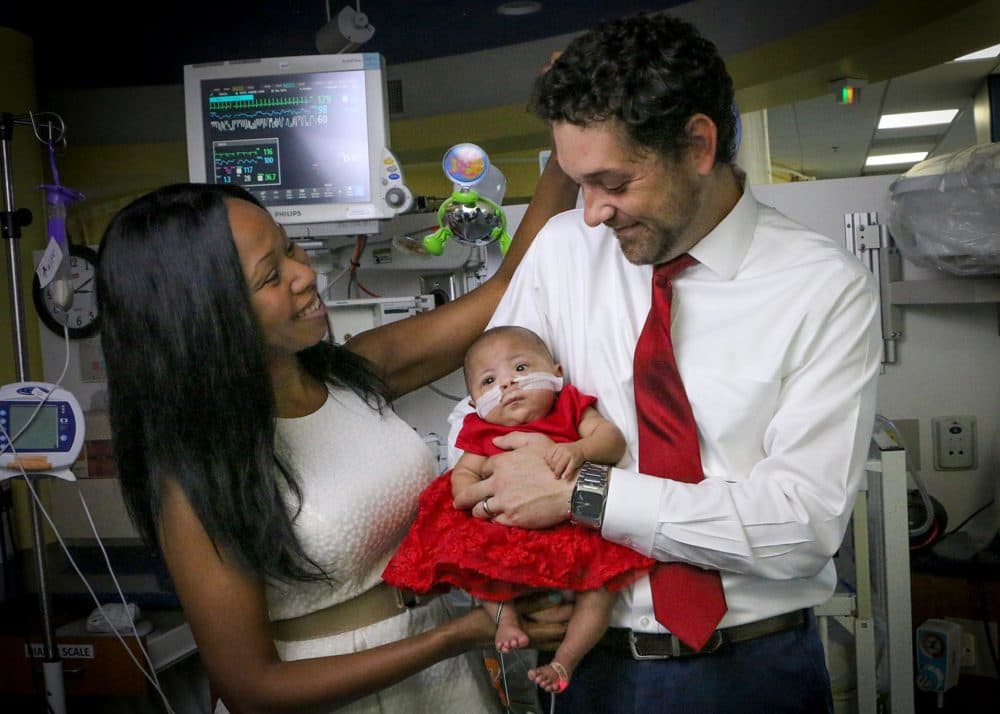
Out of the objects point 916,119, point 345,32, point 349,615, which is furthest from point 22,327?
point 916,119

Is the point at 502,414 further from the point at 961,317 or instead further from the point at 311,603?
the point at 961,317

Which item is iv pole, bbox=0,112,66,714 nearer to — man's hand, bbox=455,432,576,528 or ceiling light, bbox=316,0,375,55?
ceiling light, bbox=316,0,375,55

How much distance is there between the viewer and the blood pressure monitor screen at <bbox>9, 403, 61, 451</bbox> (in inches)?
87.5

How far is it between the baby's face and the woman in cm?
23

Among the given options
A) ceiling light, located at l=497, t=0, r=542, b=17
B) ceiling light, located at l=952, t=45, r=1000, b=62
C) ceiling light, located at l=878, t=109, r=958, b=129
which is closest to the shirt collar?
ceiling light, located at l=497, t=0, r=542, b=17

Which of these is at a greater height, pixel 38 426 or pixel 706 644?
pixel 38 426

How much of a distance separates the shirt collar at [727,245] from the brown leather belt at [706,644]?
1.72 feet

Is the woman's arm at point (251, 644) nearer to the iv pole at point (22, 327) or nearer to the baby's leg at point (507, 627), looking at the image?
the baby's leg at point (507, 627)

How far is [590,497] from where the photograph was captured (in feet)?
4.11

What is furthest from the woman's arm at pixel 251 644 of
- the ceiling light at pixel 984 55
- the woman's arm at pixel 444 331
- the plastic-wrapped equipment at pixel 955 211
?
the ceiling light at pixel 984 55

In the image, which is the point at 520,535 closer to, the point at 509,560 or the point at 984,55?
the point at 509,560

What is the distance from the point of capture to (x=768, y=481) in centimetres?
119

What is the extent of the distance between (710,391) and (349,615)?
71 centimetres

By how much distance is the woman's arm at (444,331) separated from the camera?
1783 millimetres
